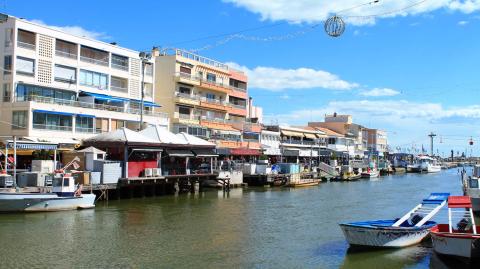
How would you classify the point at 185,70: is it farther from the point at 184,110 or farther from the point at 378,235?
the point at 378,235

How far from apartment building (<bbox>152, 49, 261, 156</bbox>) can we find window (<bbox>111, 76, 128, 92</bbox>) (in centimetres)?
895

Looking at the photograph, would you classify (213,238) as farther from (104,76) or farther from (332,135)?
(332,135)

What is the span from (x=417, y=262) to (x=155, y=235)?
12.9 meters

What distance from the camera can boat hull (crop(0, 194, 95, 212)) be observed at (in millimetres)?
33656

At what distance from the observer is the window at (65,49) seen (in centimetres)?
5624

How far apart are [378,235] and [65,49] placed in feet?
146

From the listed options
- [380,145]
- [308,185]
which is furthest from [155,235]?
[380,145]

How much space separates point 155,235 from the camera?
90.3 feet

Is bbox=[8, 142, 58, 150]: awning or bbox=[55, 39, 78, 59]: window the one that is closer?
bbox=[8, 142, 58, 150]: awning

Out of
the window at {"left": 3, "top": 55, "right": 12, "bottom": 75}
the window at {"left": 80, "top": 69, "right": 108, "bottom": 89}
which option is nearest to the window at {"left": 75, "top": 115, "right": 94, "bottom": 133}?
the window at {"left": 80, "top": 69, "right": 108, "bottom": 89}

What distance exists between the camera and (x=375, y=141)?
6142 inches

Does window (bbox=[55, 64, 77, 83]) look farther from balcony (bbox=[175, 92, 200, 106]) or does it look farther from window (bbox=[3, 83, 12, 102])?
balcony (bbox=[175, 92, 200, 106])

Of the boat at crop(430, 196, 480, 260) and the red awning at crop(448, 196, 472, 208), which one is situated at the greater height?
the red awning at crop(448, 196, 472, 208)

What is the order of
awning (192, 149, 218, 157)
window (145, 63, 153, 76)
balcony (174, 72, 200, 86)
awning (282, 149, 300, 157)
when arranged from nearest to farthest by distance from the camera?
awning (192, 149, 218, 157), window (145, 63, 153, 76), balcony (174, 72, 200, 86), awning (282, 149, 300, 157)
